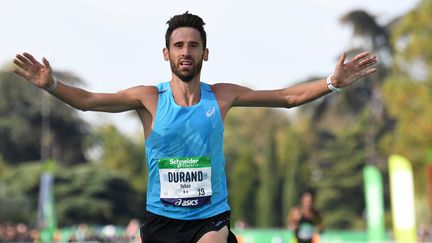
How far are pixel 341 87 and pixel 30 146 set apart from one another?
81.4 metres

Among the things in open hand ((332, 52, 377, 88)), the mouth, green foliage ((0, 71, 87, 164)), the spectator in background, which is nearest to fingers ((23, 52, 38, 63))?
the mouth

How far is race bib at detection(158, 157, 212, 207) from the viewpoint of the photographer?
7.39 metres

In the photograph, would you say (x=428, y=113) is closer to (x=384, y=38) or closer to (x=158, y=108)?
(x=384, y=38)

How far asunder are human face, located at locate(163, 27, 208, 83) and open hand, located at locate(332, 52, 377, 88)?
1004mm

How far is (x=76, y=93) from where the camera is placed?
753 centimetres

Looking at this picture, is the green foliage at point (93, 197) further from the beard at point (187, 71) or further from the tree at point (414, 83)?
the beard at point (187, 71)

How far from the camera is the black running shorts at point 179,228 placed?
7410 mm

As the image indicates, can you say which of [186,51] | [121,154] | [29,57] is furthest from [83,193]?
[186,51]

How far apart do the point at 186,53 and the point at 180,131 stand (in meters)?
0.56

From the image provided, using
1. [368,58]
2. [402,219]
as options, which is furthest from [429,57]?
[368,58]

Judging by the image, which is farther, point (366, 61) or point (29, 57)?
point (366, 61)

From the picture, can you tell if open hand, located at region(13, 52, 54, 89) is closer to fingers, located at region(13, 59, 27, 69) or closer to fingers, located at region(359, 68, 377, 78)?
fingers, located at region(13, 59, 27, 69)

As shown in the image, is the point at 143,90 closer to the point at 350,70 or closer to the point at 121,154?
the point at 350,70

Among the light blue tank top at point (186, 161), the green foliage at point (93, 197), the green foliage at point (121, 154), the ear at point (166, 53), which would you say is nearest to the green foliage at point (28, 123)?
the green foliage at point (121, 154)
